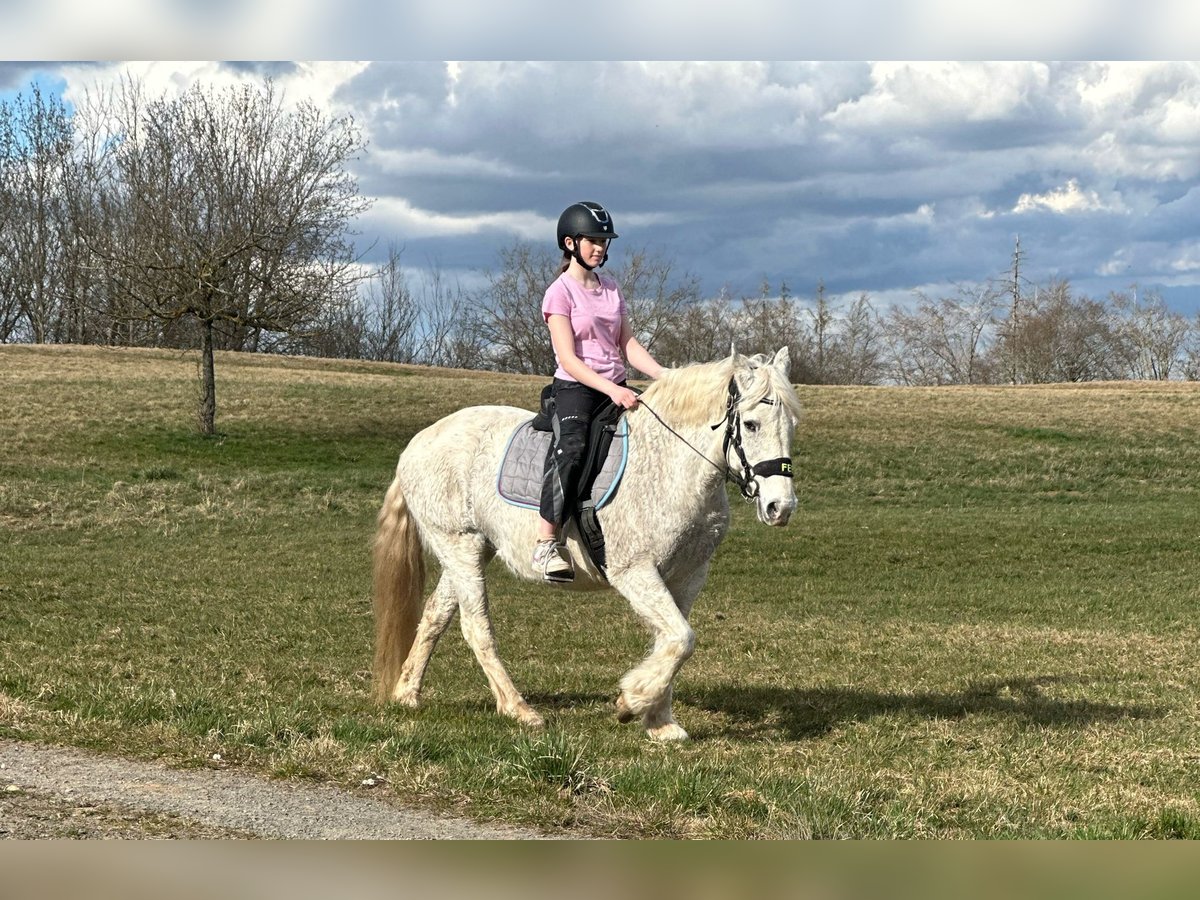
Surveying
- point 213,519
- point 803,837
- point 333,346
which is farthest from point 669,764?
point 333,346

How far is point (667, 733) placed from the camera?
7.59 metres

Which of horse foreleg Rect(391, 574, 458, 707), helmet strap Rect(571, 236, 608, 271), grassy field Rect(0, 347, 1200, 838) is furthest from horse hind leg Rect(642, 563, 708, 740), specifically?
helmet strap Rect(571, 236, 608, 271)

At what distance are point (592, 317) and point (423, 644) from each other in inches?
111

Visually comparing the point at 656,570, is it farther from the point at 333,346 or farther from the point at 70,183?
the point at 333,346

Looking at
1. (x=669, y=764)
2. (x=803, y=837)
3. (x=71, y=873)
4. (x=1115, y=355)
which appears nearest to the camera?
(x=71, y=873)

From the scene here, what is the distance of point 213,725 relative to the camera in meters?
7.04

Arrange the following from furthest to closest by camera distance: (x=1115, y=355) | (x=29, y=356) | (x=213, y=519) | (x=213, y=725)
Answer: (x=1115, y=355) → (x=29, y=356) → (x=213, y=519) → (x=213, y=725)

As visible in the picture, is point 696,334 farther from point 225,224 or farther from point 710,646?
point 710,646

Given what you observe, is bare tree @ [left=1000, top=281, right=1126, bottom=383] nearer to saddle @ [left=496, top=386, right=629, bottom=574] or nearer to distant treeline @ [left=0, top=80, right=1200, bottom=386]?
distant treeline @ [left=0, top=80, right=1200, bottom=386]

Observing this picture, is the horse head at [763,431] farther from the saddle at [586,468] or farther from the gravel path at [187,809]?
the gravel path at [187,809]

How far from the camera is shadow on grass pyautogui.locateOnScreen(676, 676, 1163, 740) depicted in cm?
857

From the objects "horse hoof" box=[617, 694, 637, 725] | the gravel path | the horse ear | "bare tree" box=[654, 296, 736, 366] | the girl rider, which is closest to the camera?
the gravel path

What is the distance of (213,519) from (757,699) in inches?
658

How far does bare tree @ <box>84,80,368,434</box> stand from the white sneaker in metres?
26.9
